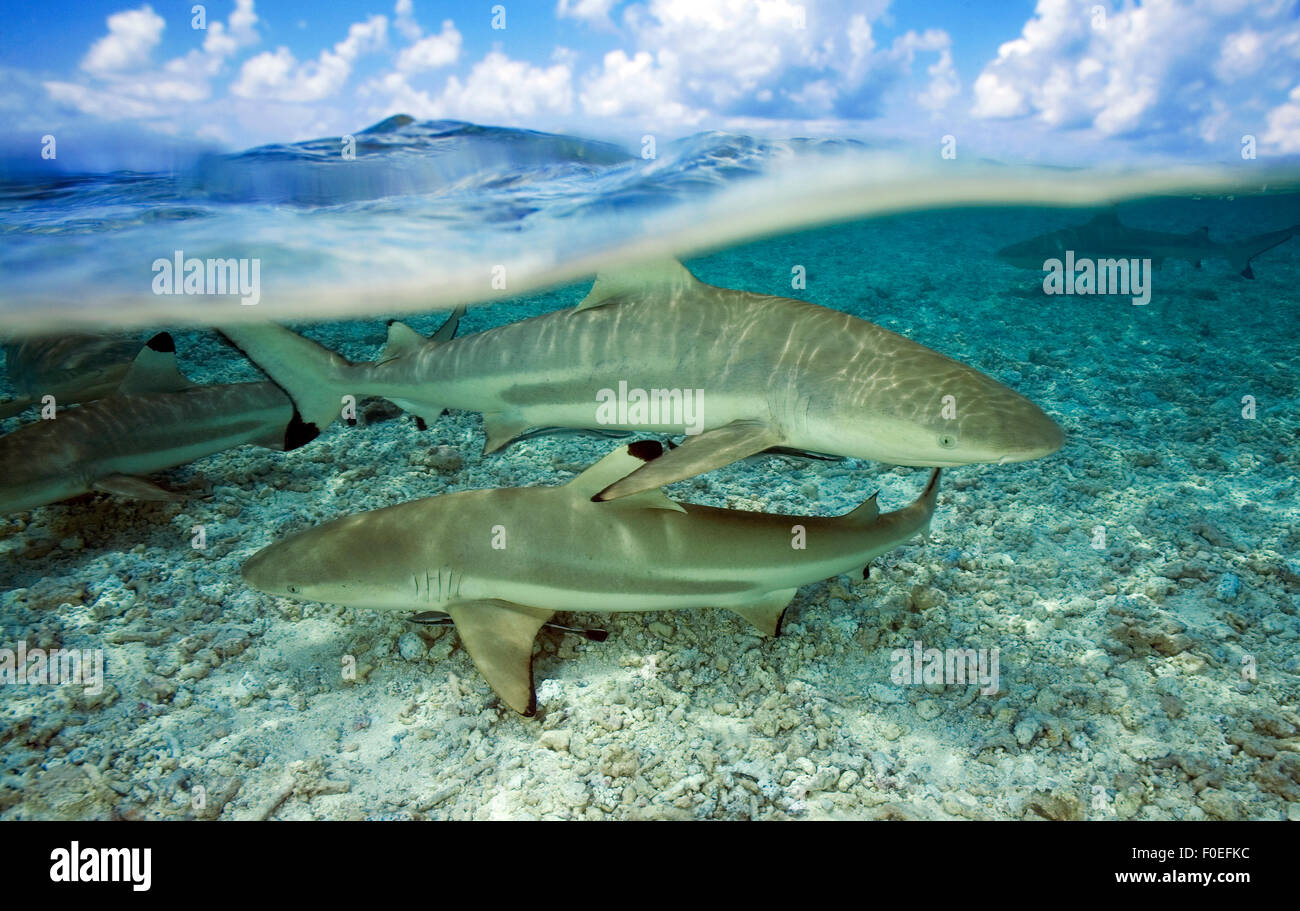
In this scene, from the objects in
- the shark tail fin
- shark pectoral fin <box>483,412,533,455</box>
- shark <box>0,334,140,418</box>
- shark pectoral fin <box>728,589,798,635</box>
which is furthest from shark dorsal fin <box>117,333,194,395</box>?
shark pectoral fin <box>728,589,798,635</box>

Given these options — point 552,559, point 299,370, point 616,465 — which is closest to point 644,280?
point 616,465

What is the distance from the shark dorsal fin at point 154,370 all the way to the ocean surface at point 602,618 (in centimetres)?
75

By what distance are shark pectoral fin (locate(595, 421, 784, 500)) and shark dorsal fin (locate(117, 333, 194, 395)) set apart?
452 centimetres

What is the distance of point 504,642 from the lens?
3047mm

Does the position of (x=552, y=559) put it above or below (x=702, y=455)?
below

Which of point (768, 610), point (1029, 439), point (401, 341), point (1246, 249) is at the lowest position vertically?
point (768, 610)

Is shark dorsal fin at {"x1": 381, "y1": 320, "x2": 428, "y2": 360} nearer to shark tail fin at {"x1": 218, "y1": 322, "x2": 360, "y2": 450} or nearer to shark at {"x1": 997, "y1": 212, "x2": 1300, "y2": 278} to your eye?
shark tail fin at {"x1": 218, "y1": 322, "x2": 360, "y2": 450}

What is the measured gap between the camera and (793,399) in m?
3.35

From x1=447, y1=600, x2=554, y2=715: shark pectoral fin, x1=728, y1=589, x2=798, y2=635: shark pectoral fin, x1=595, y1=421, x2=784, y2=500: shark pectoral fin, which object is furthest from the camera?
x1=728, y1=589, x2=798, y2=635: shark pectoral fin

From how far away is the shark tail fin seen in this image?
404 centimetres

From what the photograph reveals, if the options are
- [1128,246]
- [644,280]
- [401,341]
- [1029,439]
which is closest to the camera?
[1029,439]

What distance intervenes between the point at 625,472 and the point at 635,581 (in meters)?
0.53

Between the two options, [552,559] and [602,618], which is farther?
[602,618]

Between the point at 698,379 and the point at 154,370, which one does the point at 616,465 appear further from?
the point at 154,370
